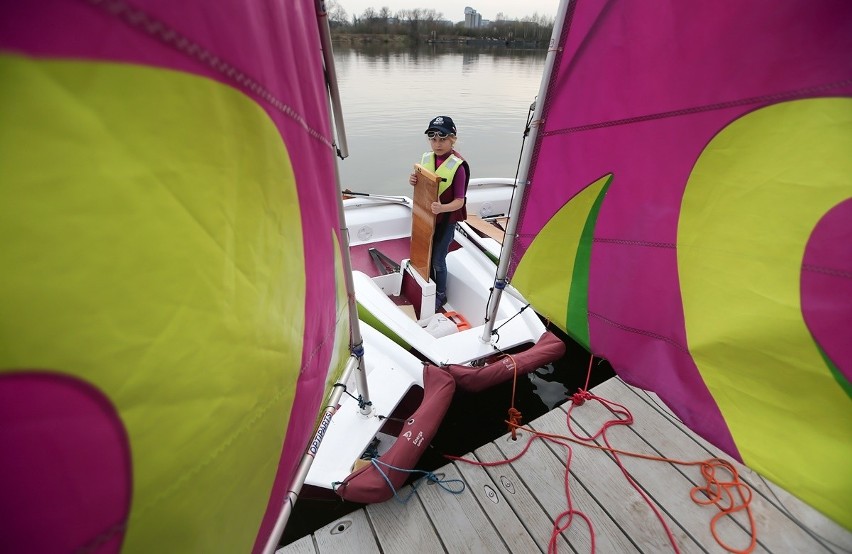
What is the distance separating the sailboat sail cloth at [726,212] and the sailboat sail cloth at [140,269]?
1.01 meters

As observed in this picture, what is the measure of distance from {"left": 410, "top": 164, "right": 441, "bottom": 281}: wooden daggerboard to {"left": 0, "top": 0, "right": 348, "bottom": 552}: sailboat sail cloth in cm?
220

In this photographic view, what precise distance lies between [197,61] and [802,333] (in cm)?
121

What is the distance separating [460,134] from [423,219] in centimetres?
944

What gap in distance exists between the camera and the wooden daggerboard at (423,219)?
2.86 m

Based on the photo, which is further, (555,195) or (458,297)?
(458,297)

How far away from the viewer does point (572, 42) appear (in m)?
1.32

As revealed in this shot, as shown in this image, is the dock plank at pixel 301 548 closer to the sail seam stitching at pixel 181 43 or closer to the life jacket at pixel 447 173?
the sail seam stitching at pixel 181 43

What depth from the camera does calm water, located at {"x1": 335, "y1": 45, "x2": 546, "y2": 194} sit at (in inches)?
372

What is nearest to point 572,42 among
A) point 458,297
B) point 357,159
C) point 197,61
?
point 197,61

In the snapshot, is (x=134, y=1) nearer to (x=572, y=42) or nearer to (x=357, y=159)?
(x=572, y=42)

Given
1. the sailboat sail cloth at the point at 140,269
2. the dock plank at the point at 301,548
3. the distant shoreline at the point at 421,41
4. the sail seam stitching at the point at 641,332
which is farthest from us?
the distant shoreline at the point at 421,41

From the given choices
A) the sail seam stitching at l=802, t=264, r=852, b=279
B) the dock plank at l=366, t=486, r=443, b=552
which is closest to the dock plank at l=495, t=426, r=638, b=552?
the dock plank at l=366, t=486, r=443, b=552

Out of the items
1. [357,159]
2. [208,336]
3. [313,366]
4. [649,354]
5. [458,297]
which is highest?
[208,336]

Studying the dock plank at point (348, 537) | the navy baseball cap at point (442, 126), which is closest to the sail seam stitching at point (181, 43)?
the dock plank at point (348, 537)
